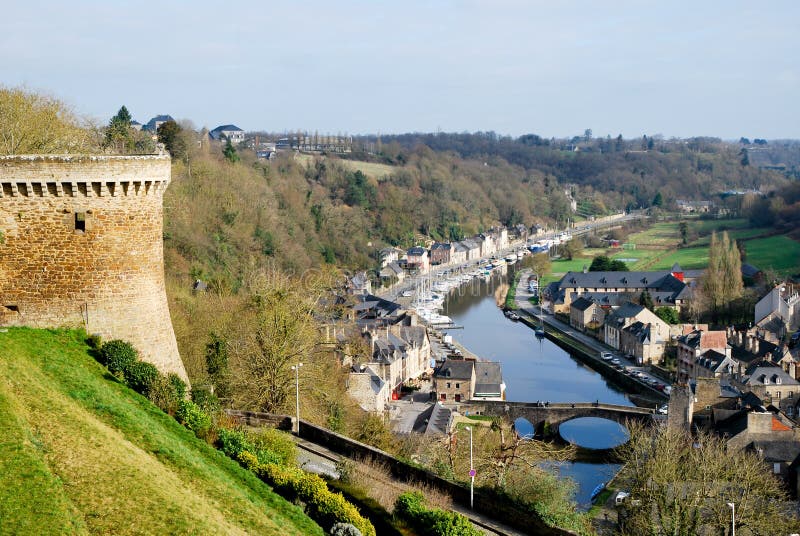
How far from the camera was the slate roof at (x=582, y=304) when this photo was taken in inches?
2440

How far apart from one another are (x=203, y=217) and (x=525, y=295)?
34.8 meters

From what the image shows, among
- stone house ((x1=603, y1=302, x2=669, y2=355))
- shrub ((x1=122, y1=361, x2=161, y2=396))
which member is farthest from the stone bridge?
shrub ((x1=122, y1=361, x2=161, y2=396))

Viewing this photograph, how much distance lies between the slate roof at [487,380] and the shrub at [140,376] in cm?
3014

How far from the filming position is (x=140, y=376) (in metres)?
12.0

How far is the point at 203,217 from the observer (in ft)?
162

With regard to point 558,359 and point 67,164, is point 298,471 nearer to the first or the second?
point 67,164

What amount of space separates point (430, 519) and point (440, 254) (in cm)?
8539

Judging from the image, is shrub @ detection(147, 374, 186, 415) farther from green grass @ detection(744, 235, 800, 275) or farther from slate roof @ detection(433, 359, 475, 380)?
green grass @ detection(744, 235, 800, 275)

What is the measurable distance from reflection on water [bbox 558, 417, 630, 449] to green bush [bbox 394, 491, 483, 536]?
25065 mm

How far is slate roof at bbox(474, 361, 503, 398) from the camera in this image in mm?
41375

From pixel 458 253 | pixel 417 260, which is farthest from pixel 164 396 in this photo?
pixel 458 253

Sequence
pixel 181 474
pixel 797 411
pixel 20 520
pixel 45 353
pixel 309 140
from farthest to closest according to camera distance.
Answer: pixel 309 140
pixel 797 411
pixel 45 353
pixel 181 474
pixel 20 520

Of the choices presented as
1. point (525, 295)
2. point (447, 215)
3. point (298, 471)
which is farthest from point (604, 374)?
point (447, 215)

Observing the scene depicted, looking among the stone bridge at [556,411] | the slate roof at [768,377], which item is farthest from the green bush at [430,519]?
the slate roof at [768,377]
